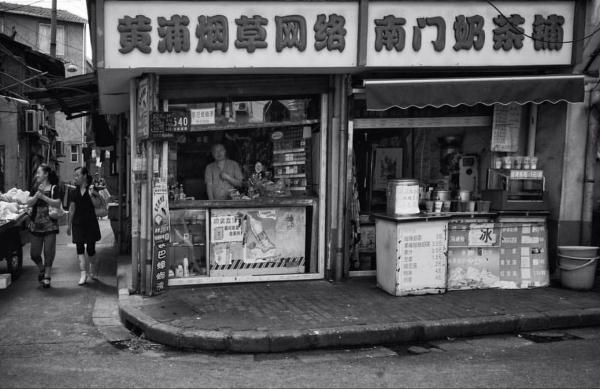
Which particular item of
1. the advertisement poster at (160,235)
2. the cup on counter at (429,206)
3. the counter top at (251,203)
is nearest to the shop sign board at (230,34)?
the advertisement poster at (160,235)

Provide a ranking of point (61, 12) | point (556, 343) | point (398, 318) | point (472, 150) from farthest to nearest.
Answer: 1. point (61, 12)
2. point (472, 150)
3. point (398, 318)
4. point (556, 343)

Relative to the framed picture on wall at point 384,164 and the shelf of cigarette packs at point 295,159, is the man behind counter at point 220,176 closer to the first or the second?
the shelf of cigarette packs at point 295,159

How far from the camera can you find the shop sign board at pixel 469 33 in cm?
738

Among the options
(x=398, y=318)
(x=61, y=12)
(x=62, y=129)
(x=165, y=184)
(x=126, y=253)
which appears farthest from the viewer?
(x=62, y=129)

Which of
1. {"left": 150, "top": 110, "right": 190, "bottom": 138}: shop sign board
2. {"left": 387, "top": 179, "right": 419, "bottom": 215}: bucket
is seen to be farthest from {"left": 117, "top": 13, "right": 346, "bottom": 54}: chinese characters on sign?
{"left": 387, "top": 179, "right": 419, "bottom": 215}: bucket

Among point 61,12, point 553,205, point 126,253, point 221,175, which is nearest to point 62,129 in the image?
point 61,12

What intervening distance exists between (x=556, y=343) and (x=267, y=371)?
129 inches

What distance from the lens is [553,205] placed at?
808 centimetres

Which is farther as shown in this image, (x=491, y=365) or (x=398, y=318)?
(x=398, y=318)

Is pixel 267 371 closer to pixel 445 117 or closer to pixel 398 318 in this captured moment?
pixel 398 318

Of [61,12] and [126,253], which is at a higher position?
[61,12]

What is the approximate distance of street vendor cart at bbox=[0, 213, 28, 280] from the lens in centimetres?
820

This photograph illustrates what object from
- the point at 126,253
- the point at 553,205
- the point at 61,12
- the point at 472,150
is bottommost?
the point at 126,253

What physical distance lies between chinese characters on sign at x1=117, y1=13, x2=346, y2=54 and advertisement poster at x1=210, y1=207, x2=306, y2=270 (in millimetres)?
2409
